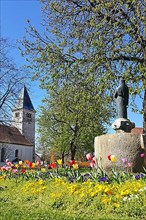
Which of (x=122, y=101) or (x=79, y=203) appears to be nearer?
(x=79, y=203)

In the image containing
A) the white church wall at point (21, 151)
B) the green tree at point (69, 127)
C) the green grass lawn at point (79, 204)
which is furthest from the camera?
the white church wall at point (21, 151)

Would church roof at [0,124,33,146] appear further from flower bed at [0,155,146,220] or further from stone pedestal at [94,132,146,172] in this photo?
flower bed at [0,155,146,220]

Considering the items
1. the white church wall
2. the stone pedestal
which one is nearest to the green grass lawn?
the stone pedestal

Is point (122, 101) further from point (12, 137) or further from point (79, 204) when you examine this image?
point (12, 137)

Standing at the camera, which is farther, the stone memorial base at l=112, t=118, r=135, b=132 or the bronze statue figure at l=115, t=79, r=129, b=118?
the bronze statue figure at l=115, t=79, r=129, b=118

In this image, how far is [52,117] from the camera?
113 feet

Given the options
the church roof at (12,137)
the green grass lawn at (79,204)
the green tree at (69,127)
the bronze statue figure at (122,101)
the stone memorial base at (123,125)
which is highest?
the church roof at (12,137)

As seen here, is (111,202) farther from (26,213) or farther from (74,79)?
(74,79)

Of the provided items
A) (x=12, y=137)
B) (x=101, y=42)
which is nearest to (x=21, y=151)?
(x=12, y=137)

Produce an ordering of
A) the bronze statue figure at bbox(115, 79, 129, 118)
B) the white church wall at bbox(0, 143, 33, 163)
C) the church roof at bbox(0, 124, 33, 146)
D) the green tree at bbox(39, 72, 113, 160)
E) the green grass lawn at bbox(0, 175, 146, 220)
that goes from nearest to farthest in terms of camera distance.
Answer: the green grass lawn at bbox(0, 175, 146, 220), the bronze statue figure at bbox(115, 79, 129, 118), the green tree at bbox(39, 72, 113, 160), the church roof at bbox(0, 124, 33, 146), the white church wall at bbox(0, 143, 33, 163)

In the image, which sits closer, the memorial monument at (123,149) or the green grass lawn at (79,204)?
the green grass lawn at (79,204)

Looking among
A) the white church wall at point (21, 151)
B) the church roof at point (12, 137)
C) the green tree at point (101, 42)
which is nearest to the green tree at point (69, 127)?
the green tree at point (101, 42)

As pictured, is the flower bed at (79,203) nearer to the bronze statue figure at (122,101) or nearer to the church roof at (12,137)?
the bronze statue figure at (122,101)

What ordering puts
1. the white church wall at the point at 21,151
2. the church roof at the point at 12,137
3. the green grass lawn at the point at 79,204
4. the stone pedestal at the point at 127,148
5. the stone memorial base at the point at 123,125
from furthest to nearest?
the white church wall at the point at 21,151, the church roof at the point at 12,137, the stone memorial base at the point at 123,125, the stone pedestal at the point at 127,148, the green grass lawn at the point at 79,204
